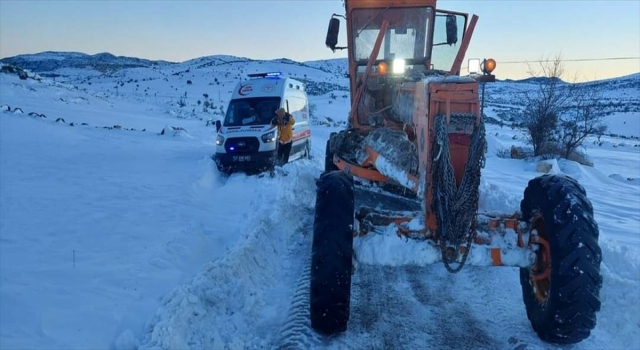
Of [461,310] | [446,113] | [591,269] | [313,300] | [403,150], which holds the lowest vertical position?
[461,310]

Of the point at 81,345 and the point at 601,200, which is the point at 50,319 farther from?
the point at 601,200

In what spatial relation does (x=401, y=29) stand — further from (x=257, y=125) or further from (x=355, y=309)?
(x=257, y=125)

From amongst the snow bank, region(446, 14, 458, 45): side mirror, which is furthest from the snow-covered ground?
region(446, 14, 458, 45): side mirror

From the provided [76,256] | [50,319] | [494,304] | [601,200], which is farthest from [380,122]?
[601,200]

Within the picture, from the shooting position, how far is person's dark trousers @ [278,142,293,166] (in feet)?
43.6

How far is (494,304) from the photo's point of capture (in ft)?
16.6

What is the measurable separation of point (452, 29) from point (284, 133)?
20.7 feet

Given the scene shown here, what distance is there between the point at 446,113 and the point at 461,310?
2150mm

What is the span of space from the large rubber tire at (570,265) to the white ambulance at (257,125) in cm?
935

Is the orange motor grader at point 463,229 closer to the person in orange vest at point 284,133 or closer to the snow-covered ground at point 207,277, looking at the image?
the snow-covered ground at point 207,277

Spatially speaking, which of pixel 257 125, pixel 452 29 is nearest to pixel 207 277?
pixel 452 29

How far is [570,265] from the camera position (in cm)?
385

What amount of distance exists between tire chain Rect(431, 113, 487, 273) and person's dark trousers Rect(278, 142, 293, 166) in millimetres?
9441

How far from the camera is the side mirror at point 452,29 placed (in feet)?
25.4
